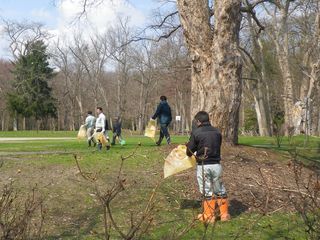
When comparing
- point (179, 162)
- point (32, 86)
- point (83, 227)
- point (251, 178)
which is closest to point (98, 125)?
point (251, 178)

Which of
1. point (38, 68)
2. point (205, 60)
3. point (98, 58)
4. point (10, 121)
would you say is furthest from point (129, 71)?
point (205, 60)

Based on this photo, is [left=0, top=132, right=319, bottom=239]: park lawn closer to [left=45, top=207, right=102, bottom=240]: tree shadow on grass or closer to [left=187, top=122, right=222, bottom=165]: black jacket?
[left=45, top=207, right=102, bottom=240]: tree shadow on grass

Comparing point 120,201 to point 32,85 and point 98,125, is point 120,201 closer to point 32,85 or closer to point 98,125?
point 98,125

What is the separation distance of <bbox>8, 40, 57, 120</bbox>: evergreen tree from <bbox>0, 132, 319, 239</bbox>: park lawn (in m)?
51.3

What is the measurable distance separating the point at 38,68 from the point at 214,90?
178 feet

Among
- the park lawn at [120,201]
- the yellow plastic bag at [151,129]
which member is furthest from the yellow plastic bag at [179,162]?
the yellow plastic bag at [151,129]

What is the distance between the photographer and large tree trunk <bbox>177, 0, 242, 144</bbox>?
44.2 feet

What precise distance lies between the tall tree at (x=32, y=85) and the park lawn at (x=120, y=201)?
2020 inches

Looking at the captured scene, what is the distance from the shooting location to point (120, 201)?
9.73m

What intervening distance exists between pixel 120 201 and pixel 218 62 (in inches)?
206

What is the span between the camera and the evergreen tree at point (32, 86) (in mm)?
63438

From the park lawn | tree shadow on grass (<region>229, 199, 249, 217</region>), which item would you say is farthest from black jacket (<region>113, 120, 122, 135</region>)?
tree shadow on grass (<region>229, 199, 249, 217</region>)

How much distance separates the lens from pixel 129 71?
66.8 m

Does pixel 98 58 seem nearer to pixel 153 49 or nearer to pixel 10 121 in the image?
pixel 153 49
